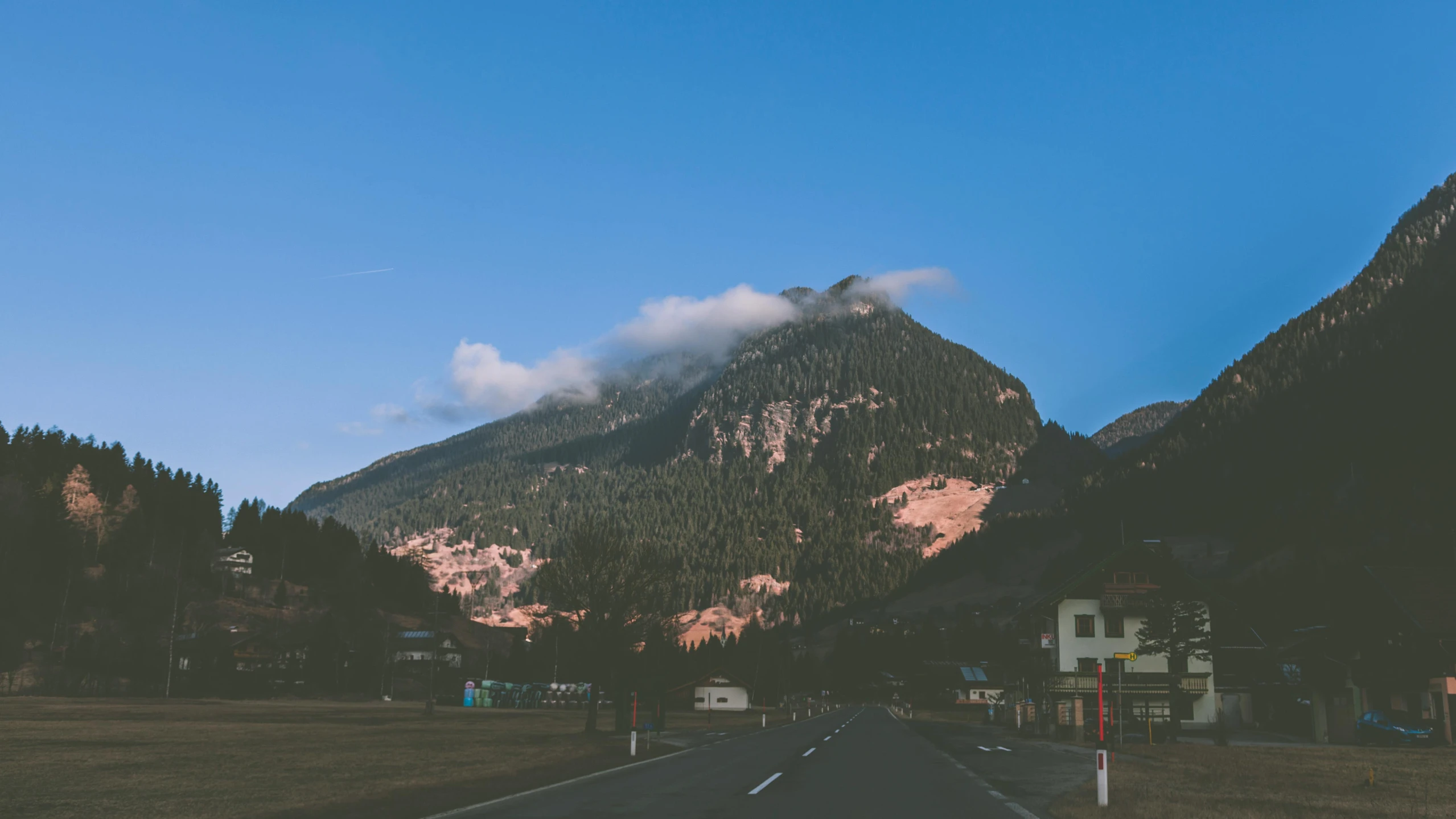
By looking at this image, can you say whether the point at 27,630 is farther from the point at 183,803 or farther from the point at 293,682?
the point at 183,803

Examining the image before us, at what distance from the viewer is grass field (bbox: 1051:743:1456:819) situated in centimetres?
1570

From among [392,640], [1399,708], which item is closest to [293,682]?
[392,640]

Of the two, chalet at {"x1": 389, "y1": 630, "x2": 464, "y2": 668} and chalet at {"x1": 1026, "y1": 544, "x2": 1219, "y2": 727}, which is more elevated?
chalet at {"x1": 1026, "y1": 544, "x2": 1219, "y2": 727}

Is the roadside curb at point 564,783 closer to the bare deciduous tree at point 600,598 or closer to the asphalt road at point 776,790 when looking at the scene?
the asphalt road at point 776,790

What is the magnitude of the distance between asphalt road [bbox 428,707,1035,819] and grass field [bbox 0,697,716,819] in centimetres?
156

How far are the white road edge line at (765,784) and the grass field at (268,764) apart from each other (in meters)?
4.97

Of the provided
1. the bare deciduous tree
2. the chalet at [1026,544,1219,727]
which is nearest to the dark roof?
the chalet at [1026,544,1219,727]

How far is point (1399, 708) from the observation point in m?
46.8

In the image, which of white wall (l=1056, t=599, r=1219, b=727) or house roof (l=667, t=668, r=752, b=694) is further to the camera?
house roof (l=667, t=668, r=752, b=694)

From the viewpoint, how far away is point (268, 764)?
84.9ft

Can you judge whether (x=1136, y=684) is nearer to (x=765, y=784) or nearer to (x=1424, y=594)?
(x=1424, y=594)

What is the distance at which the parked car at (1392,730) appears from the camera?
40750 millimetres

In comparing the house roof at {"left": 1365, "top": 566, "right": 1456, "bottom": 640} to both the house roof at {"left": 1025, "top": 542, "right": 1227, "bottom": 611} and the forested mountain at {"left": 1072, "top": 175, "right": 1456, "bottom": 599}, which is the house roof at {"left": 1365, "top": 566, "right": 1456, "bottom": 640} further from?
the forested mountain at {"left": 1072, "top": 175, "right": 1456, "bottom": 599}

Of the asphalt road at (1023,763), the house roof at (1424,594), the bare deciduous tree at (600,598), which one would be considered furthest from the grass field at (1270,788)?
the bare deciduous tree at (600,598)
